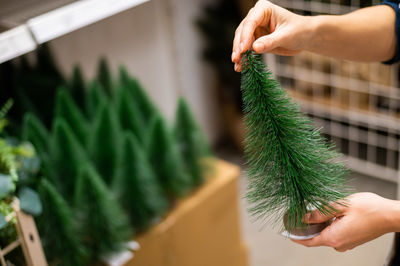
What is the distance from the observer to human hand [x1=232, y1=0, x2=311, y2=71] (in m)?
0.71

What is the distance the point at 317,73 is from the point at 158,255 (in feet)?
4.75

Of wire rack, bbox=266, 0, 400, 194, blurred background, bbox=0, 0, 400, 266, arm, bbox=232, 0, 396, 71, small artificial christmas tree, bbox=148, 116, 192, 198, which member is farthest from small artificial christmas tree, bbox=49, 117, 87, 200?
wire rack, bbox=266, 0, 400, 194

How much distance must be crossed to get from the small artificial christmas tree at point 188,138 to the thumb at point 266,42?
70 cm

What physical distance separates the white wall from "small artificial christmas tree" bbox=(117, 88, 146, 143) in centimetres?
54

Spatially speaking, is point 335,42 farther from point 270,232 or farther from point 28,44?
point 270,232

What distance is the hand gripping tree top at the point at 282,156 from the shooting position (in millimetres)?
666

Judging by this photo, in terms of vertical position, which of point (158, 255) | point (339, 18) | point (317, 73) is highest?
point (339, 18)

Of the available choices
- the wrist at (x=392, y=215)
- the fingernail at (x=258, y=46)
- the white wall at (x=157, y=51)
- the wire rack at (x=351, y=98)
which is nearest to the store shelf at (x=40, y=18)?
the fingernail at (x=258, y=46)

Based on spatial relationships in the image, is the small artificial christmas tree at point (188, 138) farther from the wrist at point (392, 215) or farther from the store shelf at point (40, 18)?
the wrist at point (392, 215)

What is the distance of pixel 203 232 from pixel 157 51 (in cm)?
111

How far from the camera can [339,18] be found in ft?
3.10

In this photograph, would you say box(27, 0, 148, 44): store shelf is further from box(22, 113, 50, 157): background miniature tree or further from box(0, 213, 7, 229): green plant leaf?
box(0, 213, 7, 229): green plant leaf

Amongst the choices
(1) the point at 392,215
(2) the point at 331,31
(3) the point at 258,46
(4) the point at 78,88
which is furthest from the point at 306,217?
(4) the point at 78,88

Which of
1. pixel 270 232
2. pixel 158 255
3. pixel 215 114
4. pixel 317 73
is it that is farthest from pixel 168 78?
pixel 158 255
